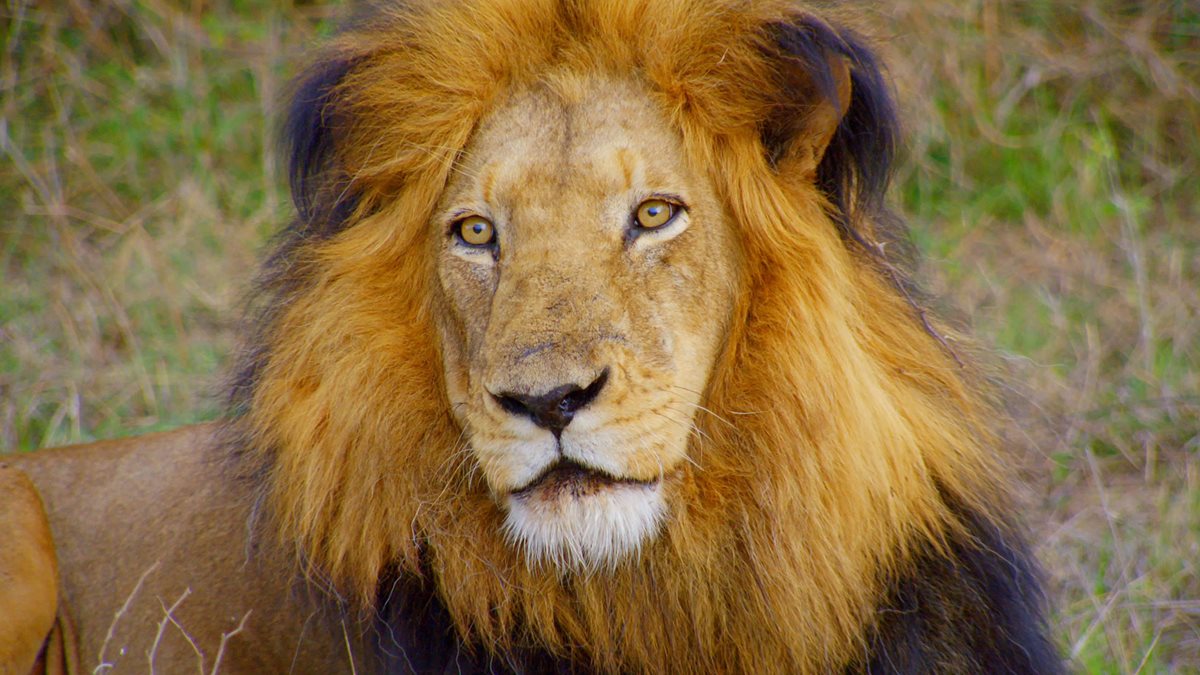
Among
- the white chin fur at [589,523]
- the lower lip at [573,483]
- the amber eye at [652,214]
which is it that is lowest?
the white chin fur at [589,523]

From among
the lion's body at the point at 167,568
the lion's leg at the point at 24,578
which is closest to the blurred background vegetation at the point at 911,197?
the lion's body at the point at 167,568

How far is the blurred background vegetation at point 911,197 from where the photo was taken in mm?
4891

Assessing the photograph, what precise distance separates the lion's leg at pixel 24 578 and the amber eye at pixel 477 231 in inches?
57.6

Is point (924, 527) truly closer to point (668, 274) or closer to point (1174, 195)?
point (668, 274)

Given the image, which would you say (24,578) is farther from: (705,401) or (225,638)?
(705,401)

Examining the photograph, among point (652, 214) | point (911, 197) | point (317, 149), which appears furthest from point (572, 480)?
point (911, 197)

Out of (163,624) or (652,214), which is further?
(163,624)

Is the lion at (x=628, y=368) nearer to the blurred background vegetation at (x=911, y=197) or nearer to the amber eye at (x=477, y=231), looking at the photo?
the amber eye at (x=477, y=231)

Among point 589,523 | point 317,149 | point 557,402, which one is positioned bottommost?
point 589,523

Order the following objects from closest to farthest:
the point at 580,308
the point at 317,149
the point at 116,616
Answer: the point at 580,308 < the point at 317,149 < the point at 116,616

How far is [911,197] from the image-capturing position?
5.98 meters

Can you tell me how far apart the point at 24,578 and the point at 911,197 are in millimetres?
4152

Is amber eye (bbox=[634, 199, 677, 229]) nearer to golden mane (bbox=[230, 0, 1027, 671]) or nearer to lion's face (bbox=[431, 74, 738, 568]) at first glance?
lion's face (bbox=[431, 74, 738, 568])

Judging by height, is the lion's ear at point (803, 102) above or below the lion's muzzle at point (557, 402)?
above
